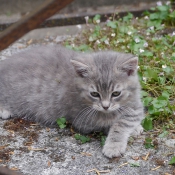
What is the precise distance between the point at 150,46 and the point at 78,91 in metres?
1.54

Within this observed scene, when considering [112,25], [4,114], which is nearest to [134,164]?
[4,114]

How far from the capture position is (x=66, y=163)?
281 centimetres

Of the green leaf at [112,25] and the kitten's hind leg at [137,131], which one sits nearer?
the kitten's hind leg at [137,131]

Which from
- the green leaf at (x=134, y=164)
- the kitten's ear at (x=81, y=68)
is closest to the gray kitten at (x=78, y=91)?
the kitten's ear at (x=81, y=68)

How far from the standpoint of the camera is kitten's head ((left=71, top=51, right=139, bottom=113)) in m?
2.97

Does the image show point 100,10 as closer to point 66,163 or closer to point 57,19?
point 57,19

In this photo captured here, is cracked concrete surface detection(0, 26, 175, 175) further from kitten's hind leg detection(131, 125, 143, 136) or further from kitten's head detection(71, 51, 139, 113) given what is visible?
kitten's head detection(71, 51, 139, 113)

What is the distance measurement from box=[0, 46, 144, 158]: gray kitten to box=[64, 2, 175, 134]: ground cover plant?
8.7 inches

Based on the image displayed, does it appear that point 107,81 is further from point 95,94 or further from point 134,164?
point 134,164

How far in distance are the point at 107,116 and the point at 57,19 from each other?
2.38 meters

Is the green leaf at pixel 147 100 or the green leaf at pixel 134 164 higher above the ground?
the green leaf at pixel 147 100

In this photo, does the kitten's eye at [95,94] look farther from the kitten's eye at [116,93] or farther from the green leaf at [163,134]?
the green leaf at [163,134]

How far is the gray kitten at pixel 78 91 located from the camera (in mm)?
2994

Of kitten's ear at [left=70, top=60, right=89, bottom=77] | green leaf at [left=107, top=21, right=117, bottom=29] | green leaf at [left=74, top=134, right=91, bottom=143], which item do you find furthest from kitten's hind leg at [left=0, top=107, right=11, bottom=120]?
green leaf at [left=107, top=21, right=117, bottom=29]
